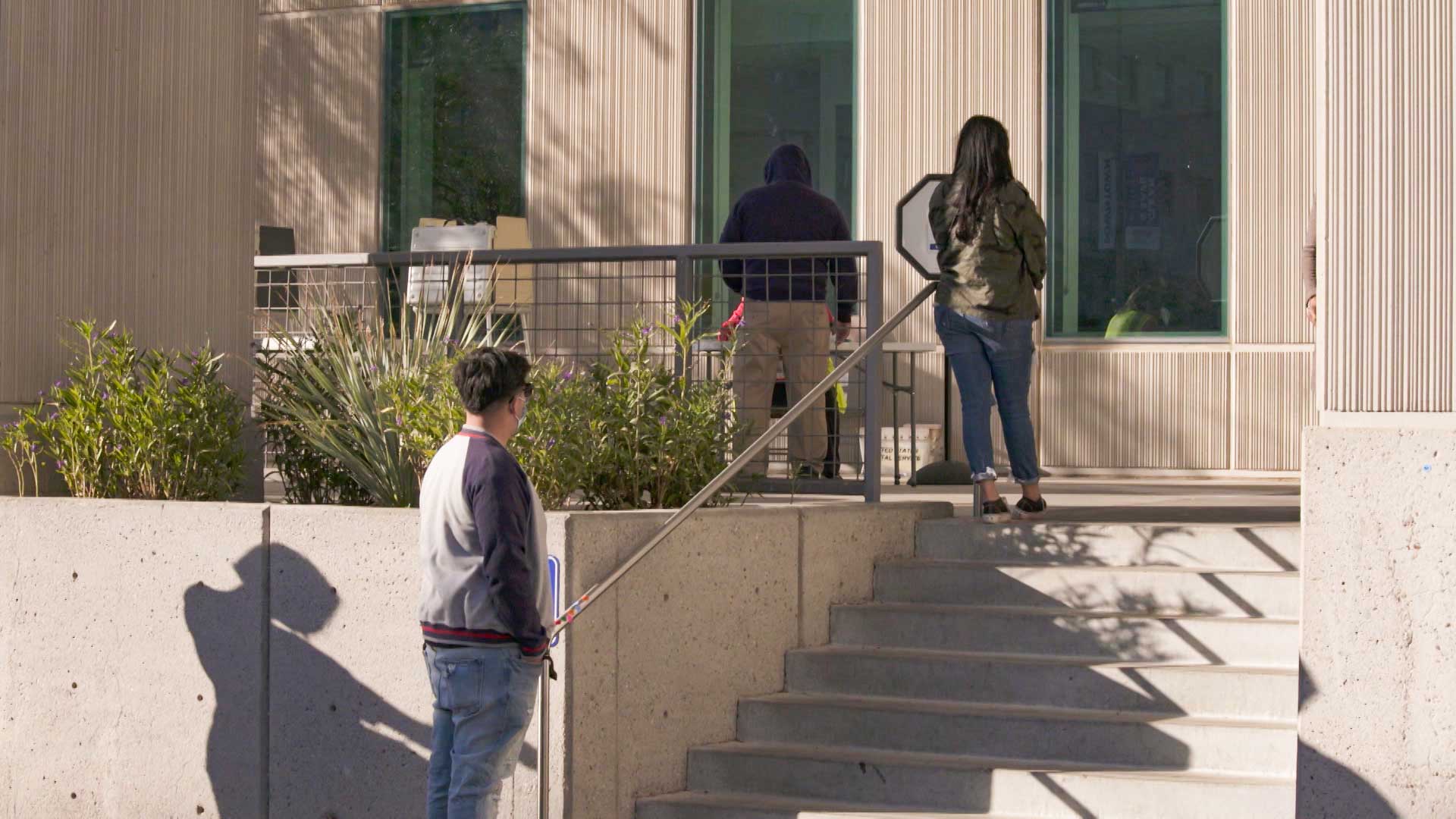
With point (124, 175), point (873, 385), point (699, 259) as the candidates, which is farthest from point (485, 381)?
point (124, 175)

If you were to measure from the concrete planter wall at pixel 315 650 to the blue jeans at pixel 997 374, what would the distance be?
2.71 ft

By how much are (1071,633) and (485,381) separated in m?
3.00

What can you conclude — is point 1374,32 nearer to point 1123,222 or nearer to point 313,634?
point 313,634

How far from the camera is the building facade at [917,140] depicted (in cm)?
1278

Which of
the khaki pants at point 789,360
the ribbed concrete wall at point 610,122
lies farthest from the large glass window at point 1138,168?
the khaki pants at point 789,360

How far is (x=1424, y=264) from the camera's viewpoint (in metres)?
5.95

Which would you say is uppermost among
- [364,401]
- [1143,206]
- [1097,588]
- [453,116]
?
[453,116]

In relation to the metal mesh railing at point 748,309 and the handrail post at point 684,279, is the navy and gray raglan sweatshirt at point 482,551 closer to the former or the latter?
the metal mesh railing at point 748,309

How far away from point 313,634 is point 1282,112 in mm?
8416

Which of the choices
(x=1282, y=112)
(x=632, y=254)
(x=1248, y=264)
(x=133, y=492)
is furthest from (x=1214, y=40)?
(x=133, y=492)

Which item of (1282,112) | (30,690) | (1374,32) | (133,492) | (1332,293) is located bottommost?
(30,690)

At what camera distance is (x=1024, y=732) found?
6.77m

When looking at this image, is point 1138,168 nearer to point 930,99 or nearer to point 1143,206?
point 1143,206

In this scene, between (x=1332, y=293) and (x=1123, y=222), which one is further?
(x=1123, y=222)
